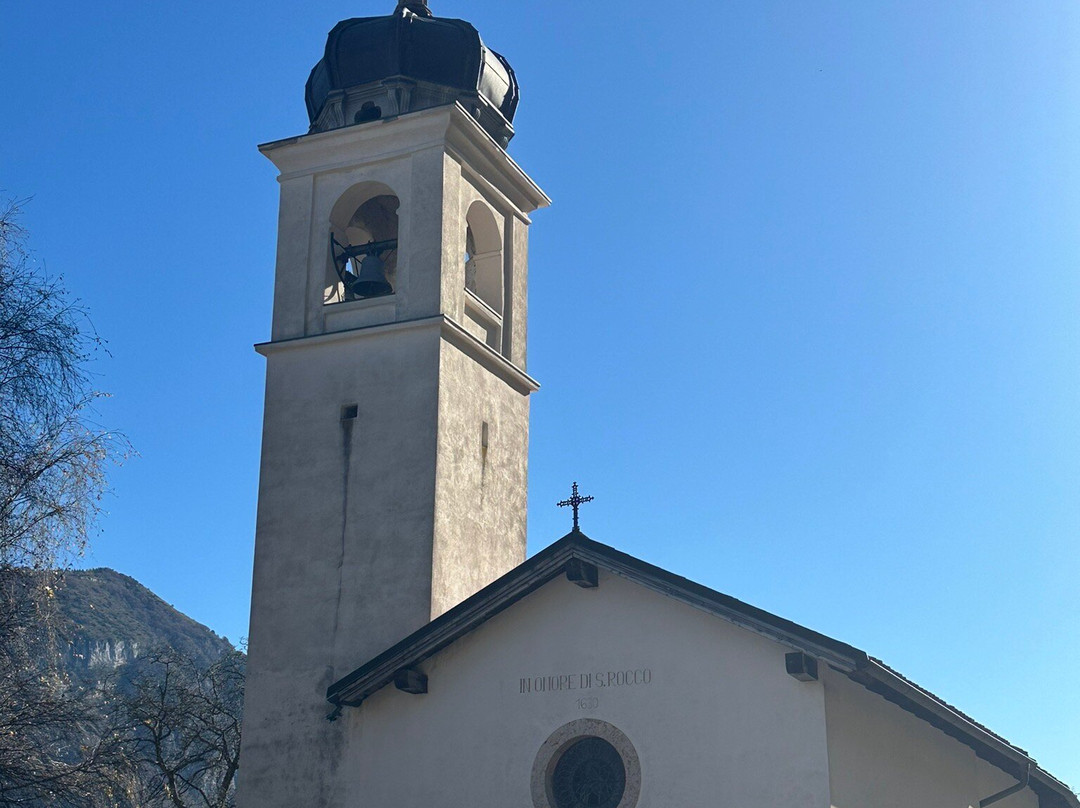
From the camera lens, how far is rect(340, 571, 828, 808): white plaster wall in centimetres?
1345

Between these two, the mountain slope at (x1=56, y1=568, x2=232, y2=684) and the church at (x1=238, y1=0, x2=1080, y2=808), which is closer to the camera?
the church at (x1=238, y1=0, x2=1080, y2=808)

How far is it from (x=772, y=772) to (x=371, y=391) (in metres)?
7.18

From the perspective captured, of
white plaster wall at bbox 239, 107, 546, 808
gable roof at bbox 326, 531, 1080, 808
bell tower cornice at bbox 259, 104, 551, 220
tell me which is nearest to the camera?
gable roof at bbox 326, 531, 1080, 808

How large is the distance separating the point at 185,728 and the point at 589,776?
13.5 meters

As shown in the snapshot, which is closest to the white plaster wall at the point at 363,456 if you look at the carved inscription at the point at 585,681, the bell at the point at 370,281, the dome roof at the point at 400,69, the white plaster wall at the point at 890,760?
the bell at the point at 370,281

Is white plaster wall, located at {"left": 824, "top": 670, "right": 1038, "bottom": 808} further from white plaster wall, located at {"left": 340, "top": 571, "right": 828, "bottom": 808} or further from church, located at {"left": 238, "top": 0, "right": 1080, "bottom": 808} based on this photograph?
white plaster wall, located at {"left": 340, "top": 571, "right": 828, "bottom": 808}

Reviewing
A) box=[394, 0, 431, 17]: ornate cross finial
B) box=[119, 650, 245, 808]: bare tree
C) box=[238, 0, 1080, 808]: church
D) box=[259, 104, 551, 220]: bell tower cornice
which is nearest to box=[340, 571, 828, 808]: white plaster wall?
box=[238, 0, 1080, 808]: church

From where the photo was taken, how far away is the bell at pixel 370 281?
18.9 meters

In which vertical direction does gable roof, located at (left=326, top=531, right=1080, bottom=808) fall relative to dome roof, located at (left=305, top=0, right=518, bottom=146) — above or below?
below

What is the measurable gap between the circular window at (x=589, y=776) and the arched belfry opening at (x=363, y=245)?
6.86m

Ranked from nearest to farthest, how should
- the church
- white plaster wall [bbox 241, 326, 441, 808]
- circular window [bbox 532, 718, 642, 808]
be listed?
1. the church
2. circular window [bbox 532, 718, 642, 808]
3. white plaster wall [bbox 241, 326, 441, 808]

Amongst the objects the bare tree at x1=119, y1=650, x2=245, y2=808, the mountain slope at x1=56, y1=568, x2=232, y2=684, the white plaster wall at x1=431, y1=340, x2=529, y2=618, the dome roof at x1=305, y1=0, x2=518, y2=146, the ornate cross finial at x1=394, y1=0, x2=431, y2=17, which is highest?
the mountain slope at x1=56, y1=568, x2=232, y2=684

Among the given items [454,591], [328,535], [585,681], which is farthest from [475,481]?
[585,681]

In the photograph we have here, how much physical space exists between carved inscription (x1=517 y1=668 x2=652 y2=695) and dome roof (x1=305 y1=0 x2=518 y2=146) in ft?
27.3
